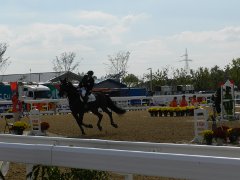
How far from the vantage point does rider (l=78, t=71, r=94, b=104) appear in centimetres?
1780

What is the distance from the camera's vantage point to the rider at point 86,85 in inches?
701

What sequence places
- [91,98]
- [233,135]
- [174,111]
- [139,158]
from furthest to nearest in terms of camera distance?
[174,111]
[91,98]
[233,135]
[139,158]

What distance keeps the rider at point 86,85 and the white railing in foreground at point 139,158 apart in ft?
41.1

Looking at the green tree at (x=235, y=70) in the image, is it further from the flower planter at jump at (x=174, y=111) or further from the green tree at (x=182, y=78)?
the flower planter at jump at (x=174, y=111)

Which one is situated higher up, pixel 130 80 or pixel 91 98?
pixel 130 80

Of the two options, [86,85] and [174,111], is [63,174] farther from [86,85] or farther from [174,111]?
[174,111]

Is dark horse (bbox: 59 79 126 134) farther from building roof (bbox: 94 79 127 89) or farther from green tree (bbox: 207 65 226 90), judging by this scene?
green tree (bbox: 207 65 226 90)

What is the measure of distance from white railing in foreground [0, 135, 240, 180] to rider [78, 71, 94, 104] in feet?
41.1

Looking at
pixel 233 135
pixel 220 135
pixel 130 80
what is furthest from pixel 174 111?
pixel 130 80

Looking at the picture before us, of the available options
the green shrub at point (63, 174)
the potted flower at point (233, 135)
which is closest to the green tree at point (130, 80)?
the potted flower at point (233, 135)

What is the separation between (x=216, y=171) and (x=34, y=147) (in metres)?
1.90

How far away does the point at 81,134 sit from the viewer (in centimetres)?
1761

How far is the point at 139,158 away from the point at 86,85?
14432 millimetres

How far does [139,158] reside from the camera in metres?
3.62
